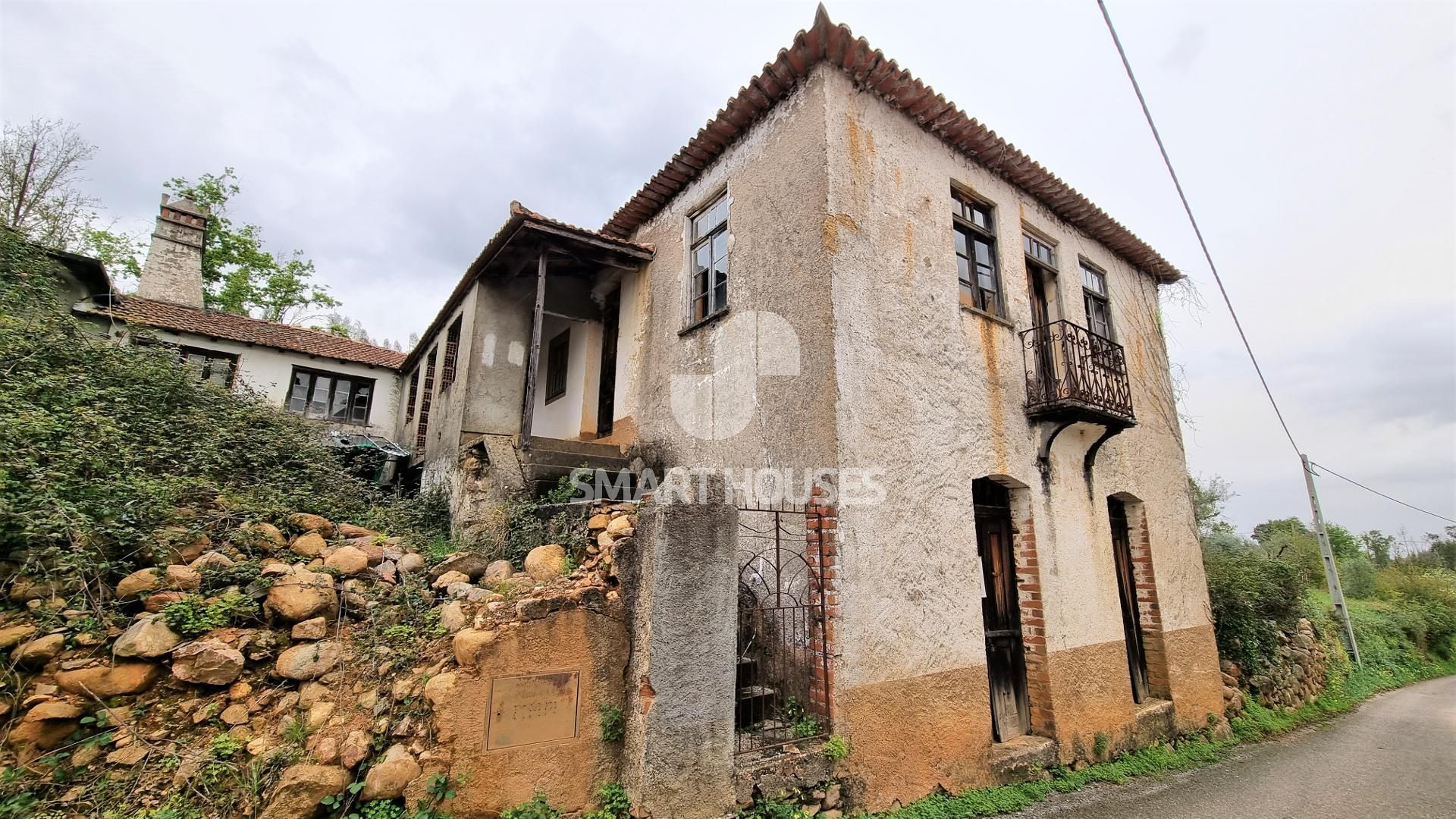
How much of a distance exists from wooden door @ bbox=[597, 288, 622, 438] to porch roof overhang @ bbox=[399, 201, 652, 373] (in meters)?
0.68

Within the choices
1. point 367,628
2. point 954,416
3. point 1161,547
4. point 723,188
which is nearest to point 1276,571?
point 1161,547

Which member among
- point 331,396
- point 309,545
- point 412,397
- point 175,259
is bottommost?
point 309,545

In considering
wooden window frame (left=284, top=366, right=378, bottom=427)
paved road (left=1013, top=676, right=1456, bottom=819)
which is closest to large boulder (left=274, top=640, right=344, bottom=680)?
paved road (left=1013, top=676, right=1456, bottom=819)

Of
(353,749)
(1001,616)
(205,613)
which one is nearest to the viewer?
(353,749)

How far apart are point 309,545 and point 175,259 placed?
582 inches

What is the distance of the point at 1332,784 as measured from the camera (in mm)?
6203

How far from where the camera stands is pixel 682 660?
3750 millimetres

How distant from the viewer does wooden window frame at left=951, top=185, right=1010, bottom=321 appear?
699 centimetres

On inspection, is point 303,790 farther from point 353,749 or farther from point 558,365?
point 558,365

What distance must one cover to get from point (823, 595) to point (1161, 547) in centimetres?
645

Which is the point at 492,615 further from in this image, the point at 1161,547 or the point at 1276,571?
the point at 1276,571

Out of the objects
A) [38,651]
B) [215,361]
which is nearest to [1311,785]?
[38,651]

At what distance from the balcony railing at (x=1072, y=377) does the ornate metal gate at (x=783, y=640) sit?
352 cm

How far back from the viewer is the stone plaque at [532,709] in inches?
139
